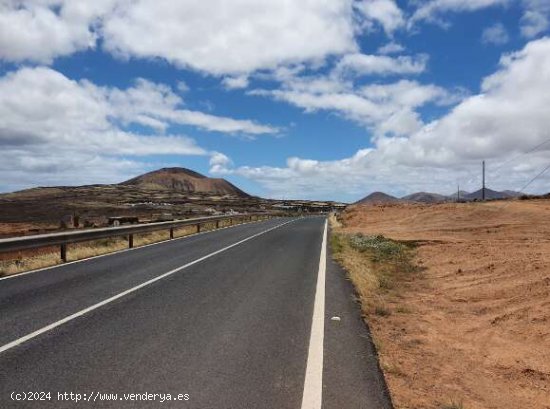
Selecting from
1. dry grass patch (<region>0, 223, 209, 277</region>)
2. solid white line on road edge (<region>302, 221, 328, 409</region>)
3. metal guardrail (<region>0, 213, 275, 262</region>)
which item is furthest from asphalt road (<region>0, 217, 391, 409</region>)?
dry grass patch (<region>0, 223, 209, 277</region>)

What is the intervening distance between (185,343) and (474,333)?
4.51 meters

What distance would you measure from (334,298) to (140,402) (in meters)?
5.74

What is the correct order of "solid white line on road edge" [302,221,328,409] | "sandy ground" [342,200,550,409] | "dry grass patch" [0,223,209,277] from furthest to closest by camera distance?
"dry grass patch" [0,223,209,277] < "sandy ground" [342,200,550,409] < "solid white line on road edge" [302,221,328,409]

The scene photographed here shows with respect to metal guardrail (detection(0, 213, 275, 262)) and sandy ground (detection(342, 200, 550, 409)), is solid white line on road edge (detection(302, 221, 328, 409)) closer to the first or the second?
sandy ground (detection(342, 200, 550, 409))

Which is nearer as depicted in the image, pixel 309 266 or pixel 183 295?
pixel 183 295

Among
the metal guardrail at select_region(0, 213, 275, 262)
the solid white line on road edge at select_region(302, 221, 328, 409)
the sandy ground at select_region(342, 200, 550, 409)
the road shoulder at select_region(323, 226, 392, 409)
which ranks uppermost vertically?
the metal guardrail at select_region(0, 213, 275, 262)

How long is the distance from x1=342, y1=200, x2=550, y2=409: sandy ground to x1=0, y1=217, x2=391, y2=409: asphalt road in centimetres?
49

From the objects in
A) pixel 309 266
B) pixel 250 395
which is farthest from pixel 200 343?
pixel 309 266

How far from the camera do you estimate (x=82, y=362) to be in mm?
5762

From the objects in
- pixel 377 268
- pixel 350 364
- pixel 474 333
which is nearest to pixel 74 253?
pixel 377 268

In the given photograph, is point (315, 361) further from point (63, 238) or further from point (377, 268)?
point (63, 238)

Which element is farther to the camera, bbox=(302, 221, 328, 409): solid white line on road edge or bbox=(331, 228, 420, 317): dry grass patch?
bbox=(331, 228, 420, 317): dry grass patch

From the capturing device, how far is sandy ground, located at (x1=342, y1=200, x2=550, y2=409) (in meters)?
5.57

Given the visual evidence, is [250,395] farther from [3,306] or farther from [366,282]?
[366,282]
